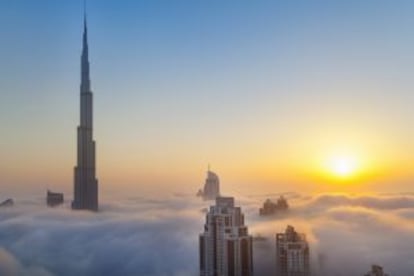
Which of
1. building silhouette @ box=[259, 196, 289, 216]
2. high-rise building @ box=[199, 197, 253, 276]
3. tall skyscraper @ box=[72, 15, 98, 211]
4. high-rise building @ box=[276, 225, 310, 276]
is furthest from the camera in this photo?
tall skyscraper @ box=[72, 15, 98, 211]

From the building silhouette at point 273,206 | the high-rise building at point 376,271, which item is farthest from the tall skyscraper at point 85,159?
the high-rise building at point 376,271

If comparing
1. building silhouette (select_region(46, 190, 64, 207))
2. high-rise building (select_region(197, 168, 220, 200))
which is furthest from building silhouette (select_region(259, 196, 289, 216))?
building silhouette (select_region(46, 190, 64, 207))

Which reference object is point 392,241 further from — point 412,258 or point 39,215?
point 39,215

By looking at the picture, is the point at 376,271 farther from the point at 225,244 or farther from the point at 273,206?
the point at 273,206

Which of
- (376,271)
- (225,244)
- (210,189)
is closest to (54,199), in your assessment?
(210,189)

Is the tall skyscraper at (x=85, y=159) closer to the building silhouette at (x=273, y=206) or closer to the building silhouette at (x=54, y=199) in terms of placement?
the building silhouette at (x=54, y=199)

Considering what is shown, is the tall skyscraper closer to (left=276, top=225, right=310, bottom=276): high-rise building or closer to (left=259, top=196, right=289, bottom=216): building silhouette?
(left=259, top=196, right=289, bottom=216): building silhouette

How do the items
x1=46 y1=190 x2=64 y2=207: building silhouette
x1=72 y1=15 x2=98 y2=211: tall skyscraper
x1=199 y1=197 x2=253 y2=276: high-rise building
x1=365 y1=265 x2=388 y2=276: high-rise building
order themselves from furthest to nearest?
x1=72 y1=15 x2=98 y2=211: tall skyscraper, x1=46 y1=190 x2=64 y2=207: building silhouette, x1=199 y1=197 x2=253 y2=276: high-rise building, x1=365 y1=265 x2=388 y2=276: high-rise building
